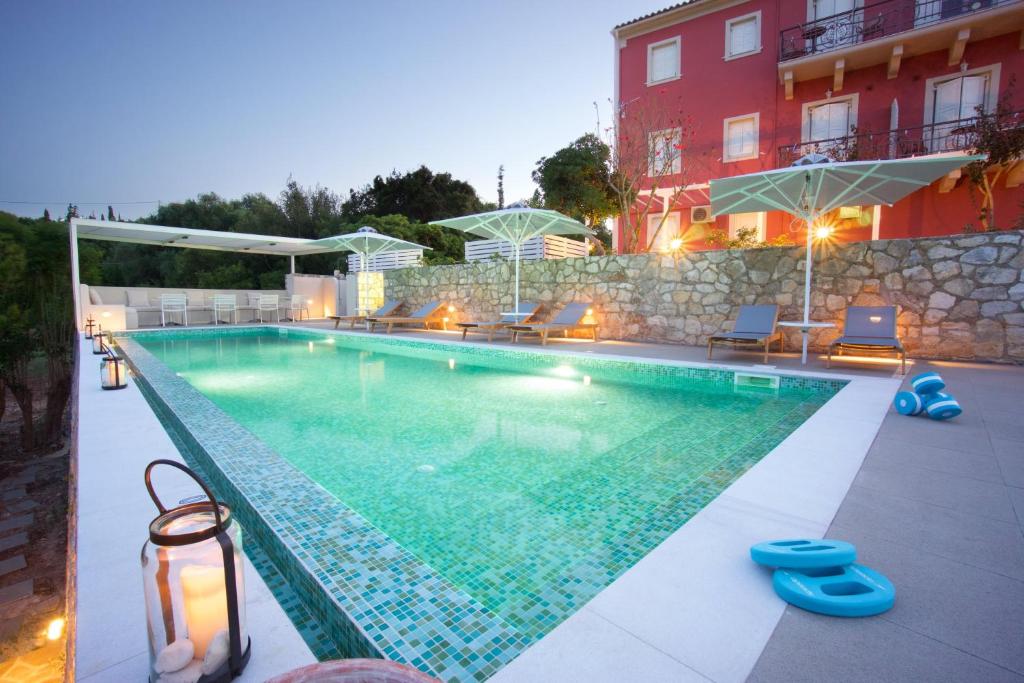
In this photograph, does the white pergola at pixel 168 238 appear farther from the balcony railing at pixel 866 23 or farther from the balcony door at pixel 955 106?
the balcony door at pixel 955 106

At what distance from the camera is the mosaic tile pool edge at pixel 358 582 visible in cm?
149

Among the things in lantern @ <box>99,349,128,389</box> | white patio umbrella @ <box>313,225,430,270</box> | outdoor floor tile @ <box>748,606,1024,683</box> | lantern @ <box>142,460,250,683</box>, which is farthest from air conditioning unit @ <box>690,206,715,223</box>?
lantern @ <box>142,460,250,683</box>

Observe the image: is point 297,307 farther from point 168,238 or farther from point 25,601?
point 25,601

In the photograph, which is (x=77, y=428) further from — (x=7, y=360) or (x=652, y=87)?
(x=7, y=360)

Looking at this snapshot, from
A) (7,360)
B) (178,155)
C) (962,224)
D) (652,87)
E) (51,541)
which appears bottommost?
(51,541)

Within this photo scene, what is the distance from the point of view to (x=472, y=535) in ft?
7.91

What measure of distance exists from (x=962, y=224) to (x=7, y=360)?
87.7 feet

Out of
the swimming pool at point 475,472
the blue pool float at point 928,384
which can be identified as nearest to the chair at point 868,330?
the swimming pool at point 475,472

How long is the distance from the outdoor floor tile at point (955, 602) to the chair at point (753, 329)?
16.5ft

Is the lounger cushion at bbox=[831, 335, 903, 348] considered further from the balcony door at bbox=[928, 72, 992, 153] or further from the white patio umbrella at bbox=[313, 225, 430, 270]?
the white patio umbrella at bbox=[313, 225, 430, 270]

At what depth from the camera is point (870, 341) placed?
5.88m

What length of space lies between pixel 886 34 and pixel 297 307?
1758cm

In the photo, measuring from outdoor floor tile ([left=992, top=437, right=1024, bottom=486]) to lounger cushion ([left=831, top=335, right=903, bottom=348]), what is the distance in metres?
2.87

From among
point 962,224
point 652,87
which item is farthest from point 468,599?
point 652,87
